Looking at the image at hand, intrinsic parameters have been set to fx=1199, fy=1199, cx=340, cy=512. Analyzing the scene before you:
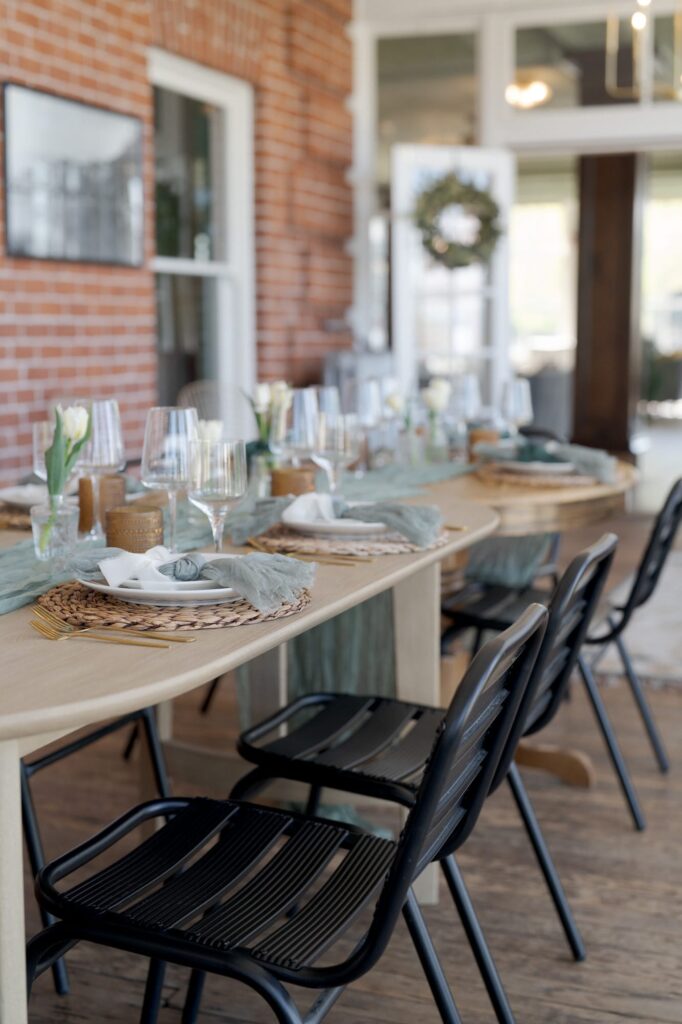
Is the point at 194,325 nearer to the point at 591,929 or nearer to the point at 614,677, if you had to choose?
the point at 614,677

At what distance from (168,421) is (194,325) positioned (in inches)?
148

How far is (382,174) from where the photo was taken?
272 inches

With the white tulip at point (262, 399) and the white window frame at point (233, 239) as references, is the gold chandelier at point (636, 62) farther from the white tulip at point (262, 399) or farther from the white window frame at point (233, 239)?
the white tulip at point (262, 399)

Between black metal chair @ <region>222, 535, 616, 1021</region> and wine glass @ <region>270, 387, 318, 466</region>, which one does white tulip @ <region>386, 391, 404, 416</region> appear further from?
black metal chair @ <region>222, 535, 616, 1021</region>

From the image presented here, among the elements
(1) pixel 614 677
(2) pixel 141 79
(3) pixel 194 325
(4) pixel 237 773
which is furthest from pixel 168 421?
(3) pixel 194 325

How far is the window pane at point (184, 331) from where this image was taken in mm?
5305

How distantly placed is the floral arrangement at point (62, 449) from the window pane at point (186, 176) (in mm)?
3340

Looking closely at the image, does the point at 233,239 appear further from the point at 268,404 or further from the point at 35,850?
the point at 35,850

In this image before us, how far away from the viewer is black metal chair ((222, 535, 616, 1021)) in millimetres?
1800

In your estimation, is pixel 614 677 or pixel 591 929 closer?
pixel 591 929

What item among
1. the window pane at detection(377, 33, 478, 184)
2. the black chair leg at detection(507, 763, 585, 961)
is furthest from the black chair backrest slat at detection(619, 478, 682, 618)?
the window pane at detection(377, 33, 478, 184)

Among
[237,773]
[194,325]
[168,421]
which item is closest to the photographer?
[168,421]

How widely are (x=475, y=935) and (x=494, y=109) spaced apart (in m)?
5.55

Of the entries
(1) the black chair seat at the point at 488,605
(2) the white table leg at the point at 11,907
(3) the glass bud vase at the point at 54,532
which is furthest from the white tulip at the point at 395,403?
(2) the white table leg at the point at 11,907
